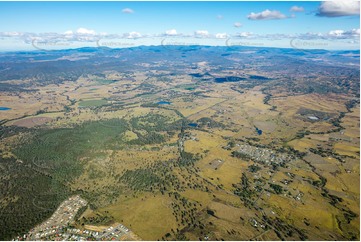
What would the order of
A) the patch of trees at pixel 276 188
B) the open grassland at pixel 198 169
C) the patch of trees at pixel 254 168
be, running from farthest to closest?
1. the patch of trees at pixel 254 168
2. the patch of trees at pixel 276 188
3. the open grassland at pixel 198 169

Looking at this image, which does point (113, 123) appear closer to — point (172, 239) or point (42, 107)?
point (42, 107)

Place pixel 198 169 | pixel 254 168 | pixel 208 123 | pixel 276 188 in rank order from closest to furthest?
pixel 276 188 < pixel 254 168 < pixel 198 169 < pixel 208 123

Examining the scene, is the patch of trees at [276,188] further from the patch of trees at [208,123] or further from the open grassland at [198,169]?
the patch of trees at [208,123]

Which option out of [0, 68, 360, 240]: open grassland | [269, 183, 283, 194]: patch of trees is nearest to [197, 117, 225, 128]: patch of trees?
[0, 68, 360, 240]: open grassland

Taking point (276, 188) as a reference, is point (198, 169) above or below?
below

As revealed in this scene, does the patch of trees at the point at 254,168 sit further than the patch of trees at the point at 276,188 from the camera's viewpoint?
Yes

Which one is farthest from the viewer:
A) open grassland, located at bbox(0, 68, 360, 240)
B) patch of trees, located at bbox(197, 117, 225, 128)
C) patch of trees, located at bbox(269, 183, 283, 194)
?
patch of trees, located at bbox(197, 117, 225, 128)

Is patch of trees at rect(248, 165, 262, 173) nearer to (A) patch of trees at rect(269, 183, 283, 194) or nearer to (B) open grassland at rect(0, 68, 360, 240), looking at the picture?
(B) open grassland at rect(0, 68, 360, 240)

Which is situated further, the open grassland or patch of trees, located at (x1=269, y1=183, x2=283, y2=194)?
patch of trees, located at (x1=269, y1=183, x2=283, y2=194)

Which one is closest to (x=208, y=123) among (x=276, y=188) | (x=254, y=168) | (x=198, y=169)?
(x=198, y=169)

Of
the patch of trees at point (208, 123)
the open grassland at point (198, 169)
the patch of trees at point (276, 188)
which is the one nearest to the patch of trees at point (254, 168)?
the open grassland at point (198, 169)

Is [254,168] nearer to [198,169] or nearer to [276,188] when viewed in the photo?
[276,188]

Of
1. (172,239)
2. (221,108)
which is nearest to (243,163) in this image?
(172,239)
